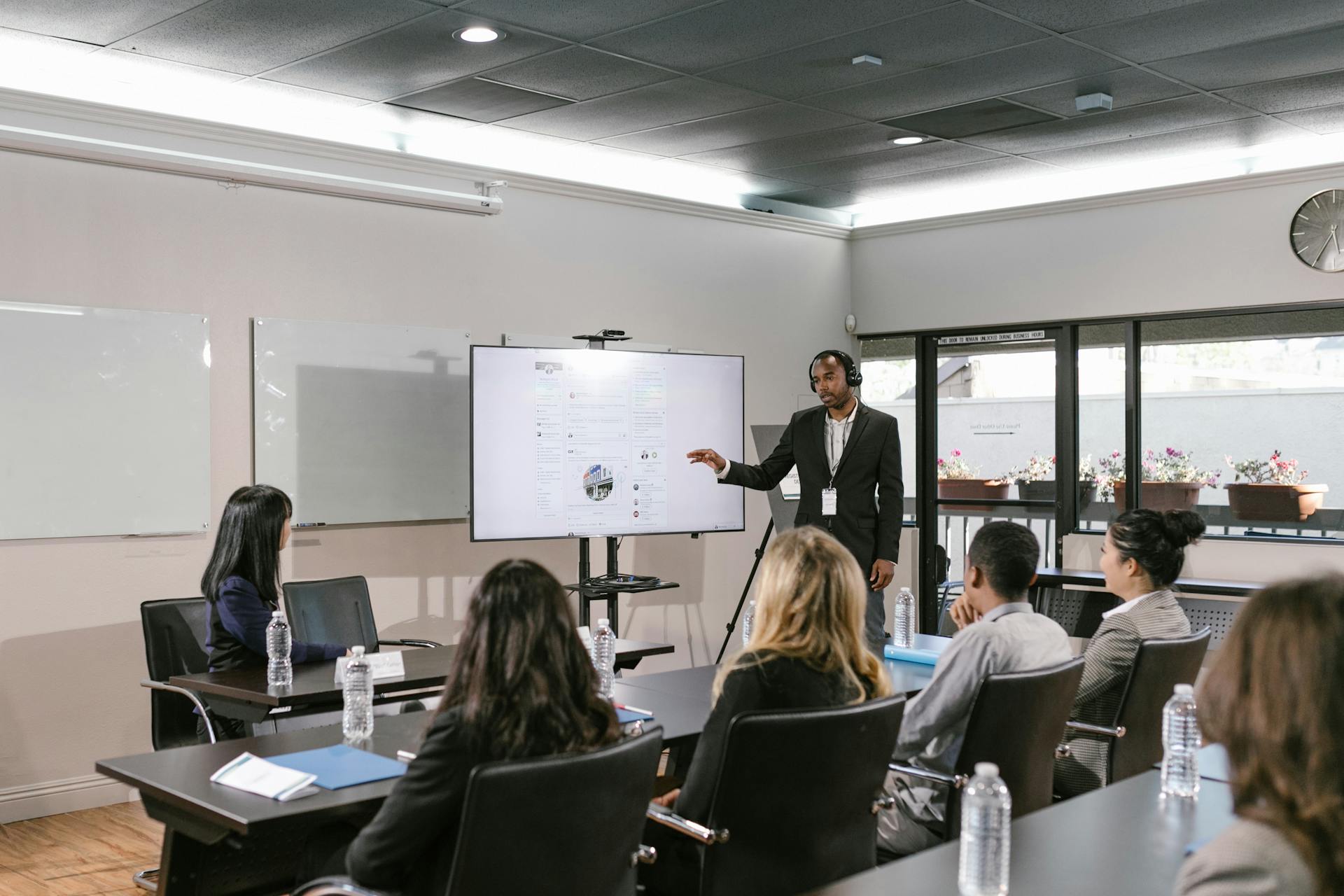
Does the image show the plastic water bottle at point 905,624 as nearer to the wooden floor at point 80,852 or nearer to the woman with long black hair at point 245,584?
the woman with long black hair at point 245,584

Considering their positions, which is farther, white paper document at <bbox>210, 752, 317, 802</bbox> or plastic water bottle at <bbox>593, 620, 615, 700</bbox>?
plastic water bottle at <bbox>593, 620, 615, 700</bbox>

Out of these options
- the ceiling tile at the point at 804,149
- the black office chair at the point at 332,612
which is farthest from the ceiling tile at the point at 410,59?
the black office chair at the point at 332,612

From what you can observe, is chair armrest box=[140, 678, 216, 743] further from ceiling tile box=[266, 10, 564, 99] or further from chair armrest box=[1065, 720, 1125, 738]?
chair armrest box=[1065, 720, 1125, 738]

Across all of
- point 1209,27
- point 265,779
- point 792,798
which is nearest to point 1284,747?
point 792,798

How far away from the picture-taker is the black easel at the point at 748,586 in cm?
686

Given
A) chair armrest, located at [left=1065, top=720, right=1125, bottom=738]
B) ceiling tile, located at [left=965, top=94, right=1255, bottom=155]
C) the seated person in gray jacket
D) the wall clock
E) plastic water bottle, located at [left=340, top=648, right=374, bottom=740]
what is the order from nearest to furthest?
the seated person in gray jacket < plastic water bottle, located at [left=340, top=648, right=374, bottom=740] < chair armrest, located at [left=1065, top=720, right=1125, bottom=738] < ceiling tile, located at [left=965, top=94, right=1255, bottom=155] < the wall clock

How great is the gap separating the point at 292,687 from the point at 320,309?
98.7 inches

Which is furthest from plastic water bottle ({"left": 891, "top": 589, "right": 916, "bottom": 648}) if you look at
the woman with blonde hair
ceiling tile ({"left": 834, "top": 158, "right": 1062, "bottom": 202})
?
ceiling tile ({"left": 834, "top": 158, "right": 1062, "bottom": 202})

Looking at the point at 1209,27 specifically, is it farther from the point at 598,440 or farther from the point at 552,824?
the point at 552,824

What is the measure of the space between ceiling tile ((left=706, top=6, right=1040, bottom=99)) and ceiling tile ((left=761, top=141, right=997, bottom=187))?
1253 millimetres

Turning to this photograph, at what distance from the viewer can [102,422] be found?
488 cm

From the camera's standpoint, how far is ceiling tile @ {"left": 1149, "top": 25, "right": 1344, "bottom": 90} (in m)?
4.39

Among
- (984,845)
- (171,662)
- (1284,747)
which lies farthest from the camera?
(171,662)

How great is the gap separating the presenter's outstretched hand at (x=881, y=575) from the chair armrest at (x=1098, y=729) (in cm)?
180
